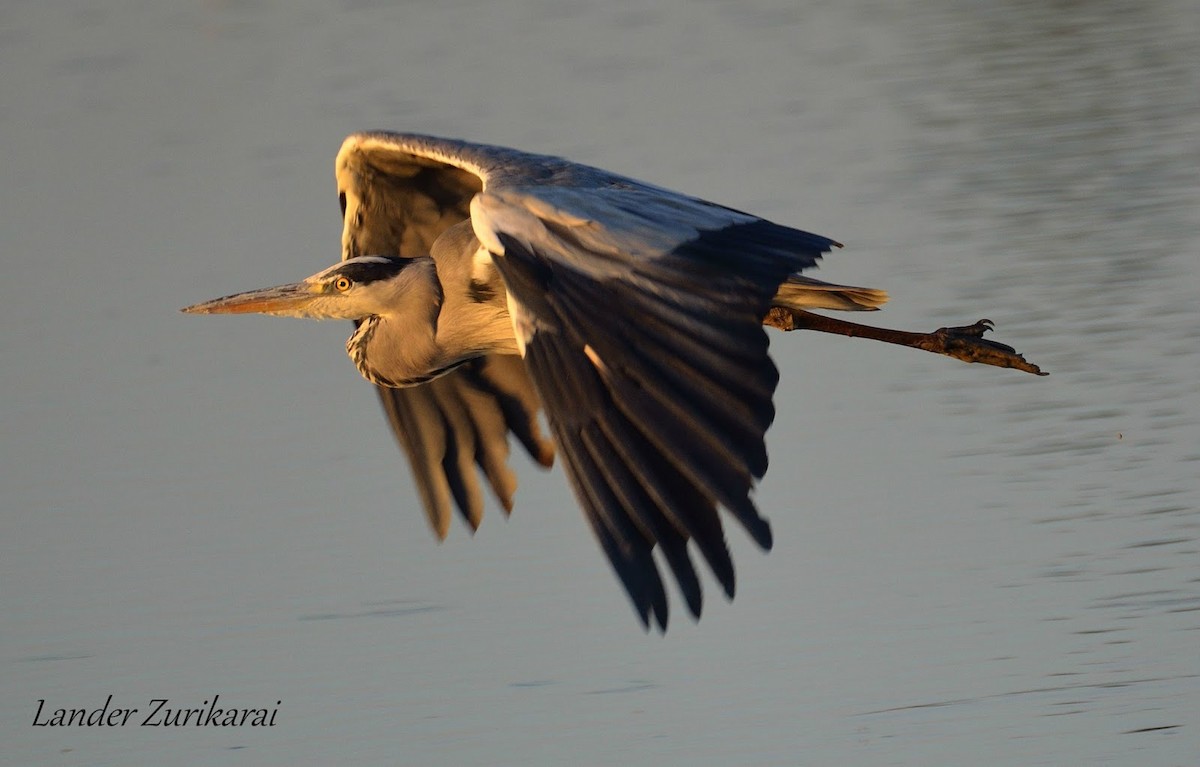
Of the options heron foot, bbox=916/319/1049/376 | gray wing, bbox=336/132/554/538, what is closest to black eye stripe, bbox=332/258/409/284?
gray wing, bbox=336/132/554/538

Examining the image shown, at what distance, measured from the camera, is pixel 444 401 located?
6520 millimetres

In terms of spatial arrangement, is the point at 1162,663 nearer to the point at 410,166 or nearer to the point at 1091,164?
the point at 410,166

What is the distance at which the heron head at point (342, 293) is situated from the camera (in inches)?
240

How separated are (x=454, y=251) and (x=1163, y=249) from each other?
3458 millimetres

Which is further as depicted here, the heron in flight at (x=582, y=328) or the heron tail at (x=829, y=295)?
the heron tail at (x=829, y=295)

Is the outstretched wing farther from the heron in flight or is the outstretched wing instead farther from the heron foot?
the heron foot

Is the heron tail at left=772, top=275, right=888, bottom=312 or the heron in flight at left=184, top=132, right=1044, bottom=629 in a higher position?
the heron tail at left=772, top=275, right=888, bottom=312

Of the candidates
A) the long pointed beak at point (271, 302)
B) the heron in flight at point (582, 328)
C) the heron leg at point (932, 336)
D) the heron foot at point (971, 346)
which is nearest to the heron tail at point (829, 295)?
the heron in flight at point (582, 328)

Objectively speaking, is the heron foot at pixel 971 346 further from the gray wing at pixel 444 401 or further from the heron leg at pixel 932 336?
the gray wing at pixel 444 401

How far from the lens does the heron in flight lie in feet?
14.2

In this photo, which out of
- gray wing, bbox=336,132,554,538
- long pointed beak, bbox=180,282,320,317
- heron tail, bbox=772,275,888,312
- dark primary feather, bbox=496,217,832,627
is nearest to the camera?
dark primary feather, bbox=496,217,832,627

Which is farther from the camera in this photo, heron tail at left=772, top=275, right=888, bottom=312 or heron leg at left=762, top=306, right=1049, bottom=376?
heron leg at left=762, top=306, right=1049, bottom=376

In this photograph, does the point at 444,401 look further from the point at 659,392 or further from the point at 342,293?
the point at 659,392

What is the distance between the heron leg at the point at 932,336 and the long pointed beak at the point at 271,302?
1.48m
